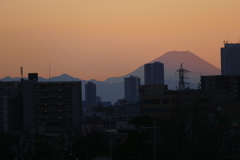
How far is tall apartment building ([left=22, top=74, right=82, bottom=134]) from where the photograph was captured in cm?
7838

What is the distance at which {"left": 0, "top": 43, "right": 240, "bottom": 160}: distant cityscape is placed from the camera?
32500mm

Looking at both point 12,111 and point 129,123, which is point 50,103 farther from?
point 129,123

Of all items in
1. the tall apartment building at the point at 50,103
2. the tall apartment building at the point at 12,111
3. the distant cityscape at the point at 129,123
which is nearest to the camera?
the distant cityscape at the point at 129,123

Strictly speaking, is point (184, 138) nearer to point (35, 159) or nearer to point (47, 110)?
point (35, 159)

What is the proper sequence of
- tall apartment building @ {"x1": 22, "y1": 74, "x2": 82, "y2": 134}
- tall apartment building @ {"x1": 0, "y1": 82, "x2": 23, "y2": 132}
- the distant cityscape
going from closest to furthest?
the distant cityscape → tall apartment building @ {"x1": 22, "y1": 74, "x2": 82, "y2": 134} → tall apartment building @ {"x1": 0, "y1": 82, "x2": 23, "y2": 132}

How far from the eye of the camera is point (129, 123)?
5819cm

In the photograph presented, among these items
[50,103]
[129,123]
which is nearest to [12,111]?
[50,103]

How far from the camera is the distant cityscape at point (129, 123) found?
32500 millimetres

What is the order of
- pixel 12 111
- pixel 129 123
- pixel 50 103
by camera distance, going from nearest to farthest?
pixel 129 123, pixel 50 103, pixel 12 111

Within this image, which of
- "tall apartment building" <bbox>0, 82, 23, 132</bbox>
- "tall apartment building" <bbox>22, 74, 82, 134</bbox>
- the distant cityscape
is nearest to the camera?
the distant cityscape

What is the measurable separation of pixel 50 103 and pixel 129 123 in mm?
23590

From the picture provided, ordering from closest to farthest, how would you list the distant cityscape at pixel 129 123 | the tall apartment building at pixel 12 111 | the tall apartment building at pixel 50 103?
the distant cityscape at pixel 129 123, the tall apartment building at pixel 50 103, the tall apartment building at pixel 12 111

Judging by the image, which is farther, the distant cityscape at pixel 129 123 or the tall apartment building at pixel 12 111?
the tall apartment building at pixel 12 111

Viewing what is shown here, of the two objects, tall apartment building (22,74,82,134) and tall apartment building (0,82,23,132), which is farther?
tall apartment building (0,82,23,132)
